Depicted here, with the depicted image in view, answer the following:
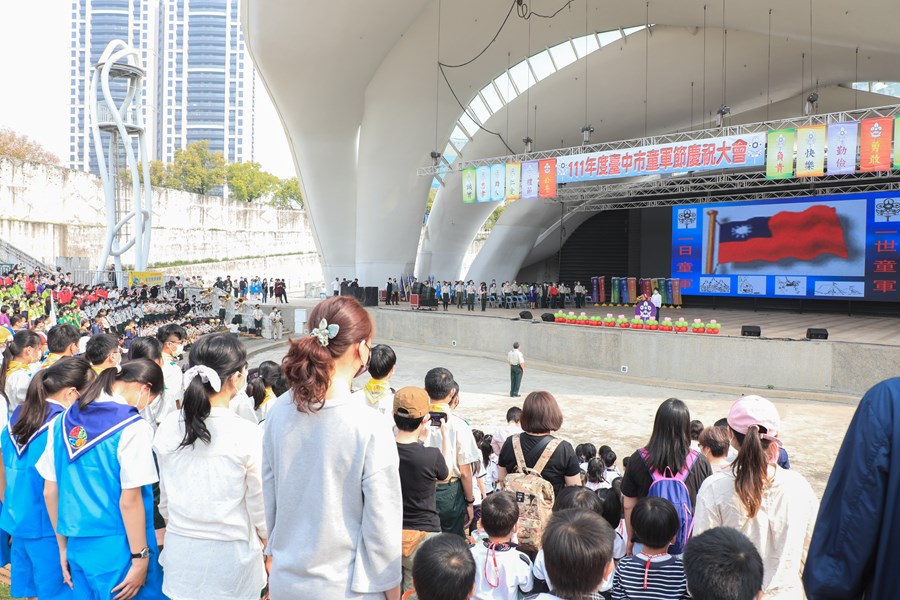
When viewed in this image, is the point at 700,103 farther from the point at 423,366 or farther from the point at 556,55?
the point at 423,366

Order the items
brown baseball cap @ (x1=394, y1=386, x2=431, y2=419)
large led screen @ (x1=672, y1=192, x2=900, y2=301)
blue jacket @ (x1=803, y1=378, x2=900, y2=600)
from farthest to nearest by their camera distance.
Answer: large led screen @ (x1=672, y1=192, x2=900, y2=301)
brown baseball cap @ (x1=394, y1=386, x2=431, y2=419)
blue jacket @ (x1=803, y1=378, x2=900, y2=600)

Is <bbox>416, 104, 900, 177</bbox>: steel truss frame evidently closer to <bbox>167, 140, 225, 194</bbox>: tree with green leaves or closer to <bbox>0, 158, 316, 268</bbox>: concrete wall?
<bbox>0, 158, 316, 268</bbox>: concrete wall

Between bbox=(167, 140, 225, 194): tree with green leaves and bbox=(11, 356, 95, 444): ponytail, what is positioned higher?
bbox=(167, 140, 225, 194): tree with green leaves

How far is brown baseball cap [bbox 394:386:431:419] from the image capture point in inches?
108

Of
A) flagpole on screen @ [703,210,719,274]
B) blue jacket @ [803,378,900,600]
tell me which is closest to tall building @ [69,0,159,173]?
flagpole on screen @ [703,210,719,274]

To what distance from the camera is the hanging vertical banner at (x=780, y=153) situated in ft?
47.3

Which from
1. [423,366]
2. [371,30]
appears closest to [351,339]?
[423,366]

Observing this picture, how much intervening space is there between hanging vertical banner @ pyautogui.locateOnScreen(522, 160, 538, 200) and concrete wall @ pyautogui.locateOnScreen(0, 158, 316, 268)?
73.9ft

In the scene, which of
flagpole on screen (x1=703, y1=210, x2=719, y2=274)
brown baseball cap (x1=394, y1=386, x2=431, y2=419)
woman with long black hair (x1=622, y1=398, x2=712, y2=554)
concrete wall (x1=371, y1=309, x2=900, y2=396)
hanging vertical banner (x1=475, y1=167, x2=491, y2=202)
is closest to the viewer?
brown baseball cap (x1=394, y1=386, x2=431, y2=419)

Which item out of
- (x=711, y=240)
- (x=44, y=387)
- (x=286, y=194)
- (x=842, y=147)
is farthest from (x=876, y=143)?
(x=286, y=194)

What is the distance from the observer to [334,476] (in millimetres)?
1857

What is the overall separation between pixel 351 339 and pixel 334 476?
0.40 metres

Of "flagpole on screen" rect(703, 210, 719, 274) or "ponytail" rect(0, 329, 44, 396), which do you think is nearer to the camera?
"ponytail" rect(0, 329, 44, 396)

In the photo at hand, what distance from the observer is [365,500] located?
185 centimetres
